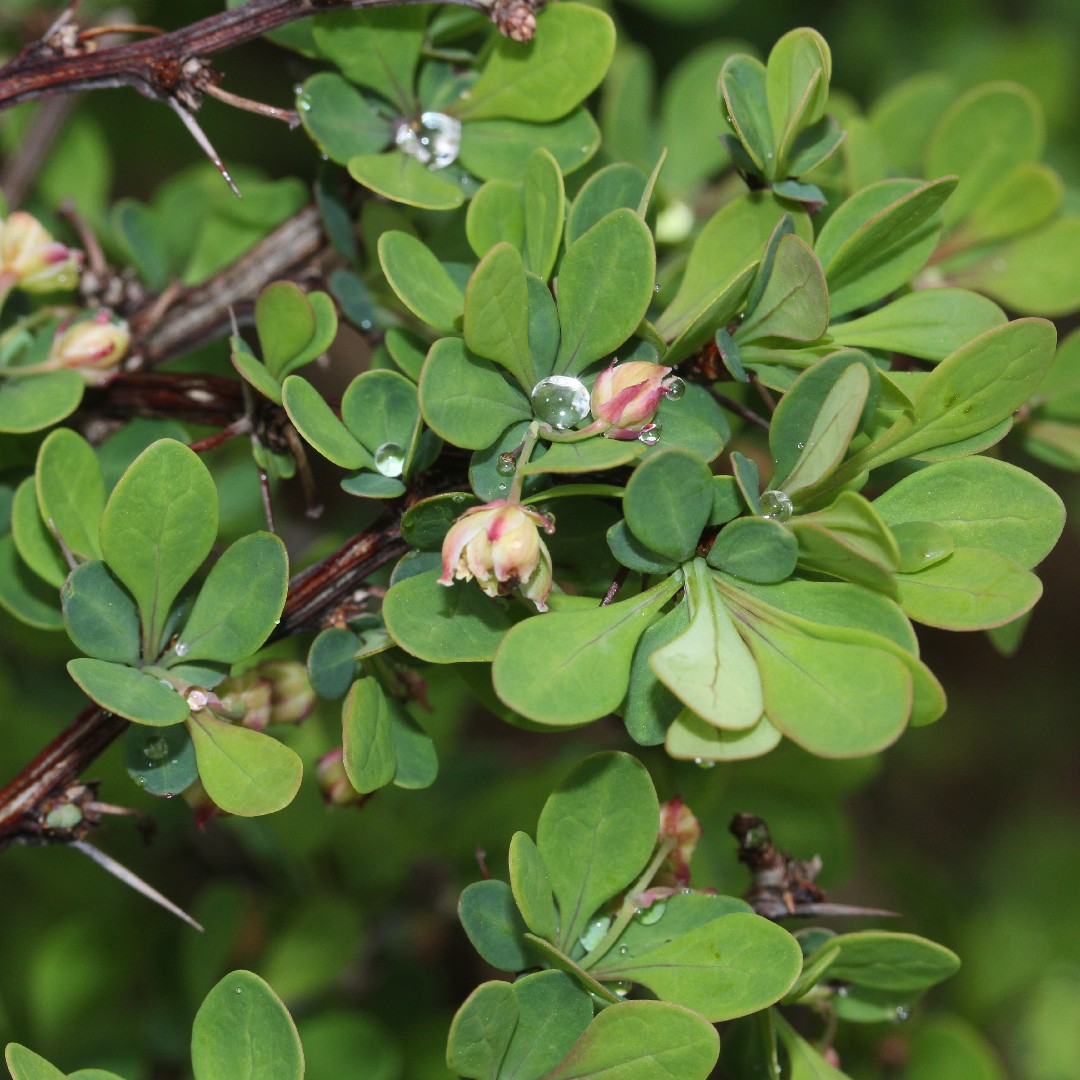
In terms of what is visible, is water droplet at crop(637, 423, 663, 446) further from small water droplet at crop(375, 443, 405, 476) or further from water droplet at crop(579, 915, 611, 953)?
water droplet at crop(579, 915, 611, 953)

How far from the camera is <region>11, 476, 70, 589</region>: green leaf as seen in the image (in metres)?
1.41

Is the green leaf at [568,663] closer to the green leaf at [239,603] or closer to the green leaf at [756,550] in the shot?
the green leaf at [756,550]

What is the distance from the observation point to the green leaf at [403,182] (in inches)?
52.6

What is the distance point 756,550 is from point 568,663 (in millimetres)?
214

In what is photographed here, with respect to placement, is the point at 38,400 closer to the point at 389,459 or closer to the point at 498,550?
the point at 389,459

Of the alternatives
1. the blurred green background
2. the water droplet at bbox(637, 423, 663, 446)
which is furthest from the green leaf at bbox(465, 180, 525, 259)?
the blurred green background

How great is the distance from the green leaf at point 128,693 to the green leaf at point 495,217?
594mm

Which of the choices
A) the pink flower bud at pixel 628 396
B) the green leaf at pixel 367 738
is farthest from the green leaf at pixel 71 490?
the pink flower bud at pixel 628 396

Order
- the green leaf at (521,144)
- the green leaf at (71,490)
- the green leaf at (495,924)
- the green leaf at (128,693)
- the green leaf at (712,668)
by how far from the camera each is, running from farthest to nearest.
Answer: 1. the green leaf at (521,144)
2. the green leaf at (71,490)
3. the green leaf at (495,924)
4. the green leaf at (128,693)
5. the green leaf at (712,668)

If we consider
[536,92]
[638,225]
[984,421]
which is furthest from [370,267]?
[984,421]

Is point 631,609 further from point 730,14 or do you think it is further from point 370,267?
point 730,14

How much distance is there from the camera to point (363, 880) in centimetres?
228

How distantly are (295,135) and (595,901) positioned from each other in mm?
2937

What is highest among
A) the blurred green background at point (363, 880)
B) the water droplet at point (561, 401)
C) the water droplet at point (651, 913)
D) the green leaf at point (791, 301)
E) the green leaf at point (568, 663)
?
the green leaf at point (791, 301)
